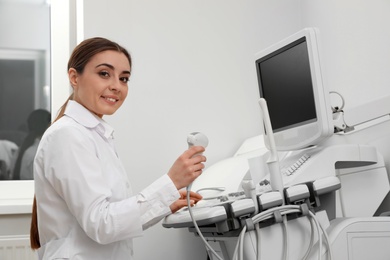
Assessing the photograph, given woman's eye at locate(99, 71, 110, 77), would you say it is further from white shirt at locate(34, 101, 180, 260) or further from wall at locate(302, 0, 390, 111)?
wall at locate(302, 0, 390, 111)

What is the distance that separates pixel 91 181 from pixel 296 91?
2.59 feet

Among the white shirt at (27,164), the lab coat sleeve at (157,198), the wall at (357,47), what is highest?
the wall at (357,47)

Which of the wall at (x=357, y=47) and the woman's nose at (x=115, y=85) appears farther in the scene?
the wall at (x=357, y=47)

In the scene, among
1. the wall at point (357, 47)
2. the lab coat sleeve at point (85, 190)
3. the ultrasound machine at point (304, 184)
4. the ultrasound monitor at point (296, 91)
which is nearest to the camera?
the lab coat sleeve at point (85, 190)

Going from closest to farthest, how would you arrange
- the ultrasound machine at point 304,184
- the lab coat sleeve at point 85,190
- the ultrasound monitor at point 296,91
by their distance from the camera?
the lab coat sleeve at point 85,190, the ultrasound machine at point 304,184, the ultrasound monitor at point 296,91

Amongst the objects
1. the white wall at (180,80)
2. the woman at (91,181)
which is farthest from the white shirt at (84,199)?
the white wall at (180,80)

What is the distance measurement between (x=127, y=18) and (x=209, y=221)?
1441 mm

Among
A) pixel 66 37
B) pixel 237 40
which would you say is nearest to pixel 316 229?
pixel 237 40

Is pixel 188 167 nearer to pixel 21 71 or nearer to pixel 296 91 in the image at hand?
pixel 296 91

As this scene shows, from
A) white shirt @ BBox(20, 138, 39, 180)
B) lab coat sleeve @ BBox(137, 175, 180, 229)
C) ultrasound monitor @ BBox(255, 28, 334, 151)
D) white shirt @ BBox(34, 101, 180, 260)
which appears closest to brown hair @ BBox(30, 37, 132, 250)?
white shirt @ BBox(34, 101, 180, 260)

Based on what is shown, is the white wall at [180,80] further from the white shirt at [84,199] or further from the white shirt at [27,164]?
the white shirt at [84,199]

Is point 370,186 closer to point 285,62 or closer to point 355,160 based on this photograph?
point 355,160

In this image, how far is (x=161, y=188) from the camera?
1271 mm

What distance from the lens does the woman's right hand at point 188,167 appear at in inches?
49.5
